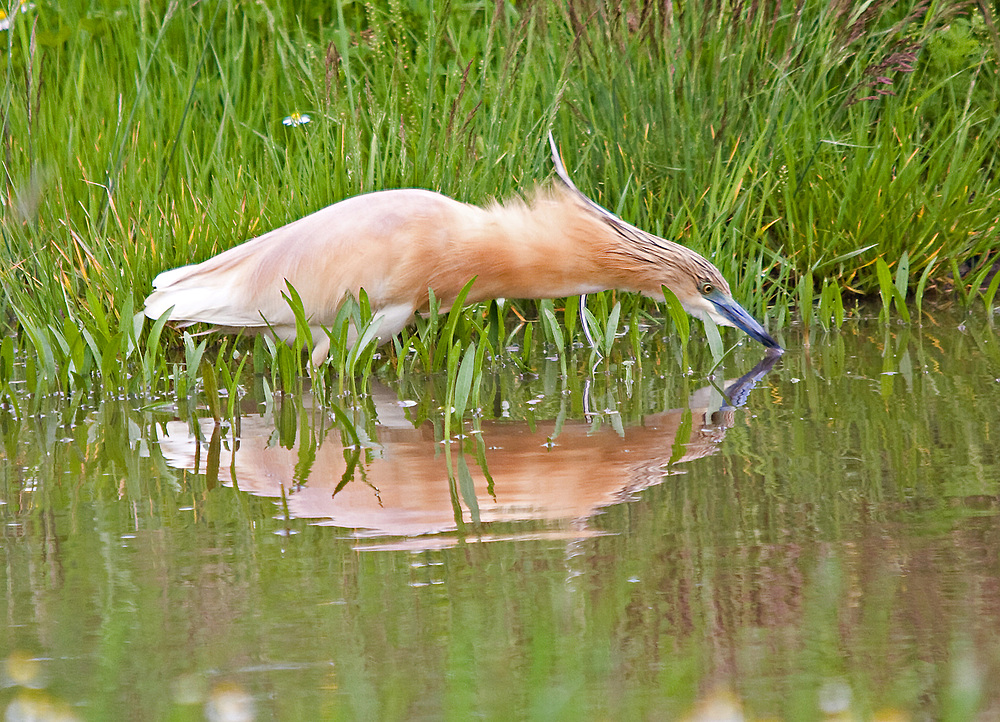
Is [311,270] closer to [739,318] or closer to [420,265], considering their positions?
[420,265]

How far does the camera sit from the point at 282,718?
1.72m

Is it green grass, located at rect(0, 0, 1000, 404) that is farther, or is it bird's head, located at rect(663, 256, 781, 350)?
green grass, located at rect(0, 0, 1000, 404)

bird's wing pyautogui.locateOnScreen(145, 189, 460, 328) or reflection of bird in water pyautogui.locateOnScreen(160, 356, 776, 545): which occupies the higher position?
bird's wing pyautogui.locateOnScreen(145, 189, 460, 328)

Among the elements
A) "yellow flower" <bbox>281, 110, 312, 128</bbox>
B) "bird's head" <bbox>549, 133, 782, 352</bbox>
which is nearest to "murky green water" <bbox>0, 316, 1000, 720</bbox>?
"bird's head" <bbox>549, 133, 782, 352</bbox>

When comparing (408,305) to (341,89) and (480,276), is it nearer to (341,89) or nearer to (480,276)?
(480,276)

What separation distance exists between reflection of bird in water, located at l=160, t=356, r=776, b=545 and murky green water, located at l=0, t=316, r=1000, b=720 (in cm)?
1

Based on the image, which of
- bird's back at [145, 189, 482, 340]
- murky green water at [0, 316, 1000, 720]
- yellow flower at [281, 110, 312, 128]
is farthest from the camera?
yellow flower at [281, 110, 312, 128]

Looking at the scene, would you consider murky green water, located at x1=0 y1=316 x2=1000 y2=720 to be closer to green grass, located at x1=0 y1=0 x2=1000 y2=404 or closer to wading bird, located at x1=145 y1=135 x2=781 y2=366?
wading bird, located at x1=145 y1=135 x2=781 y2=366

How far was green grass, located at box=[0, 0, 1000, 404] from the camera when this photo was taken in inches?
173

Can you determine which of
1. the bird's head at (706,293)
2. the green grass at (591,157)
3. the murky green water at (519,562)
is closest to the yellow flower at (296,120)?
the green grass at (591,157)

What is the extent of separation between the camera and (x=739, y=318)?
4.20 m

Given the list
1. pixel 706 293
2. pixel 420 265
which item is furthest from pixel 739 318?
pixel 420 265

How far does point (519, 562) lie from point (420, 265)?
1854 mm

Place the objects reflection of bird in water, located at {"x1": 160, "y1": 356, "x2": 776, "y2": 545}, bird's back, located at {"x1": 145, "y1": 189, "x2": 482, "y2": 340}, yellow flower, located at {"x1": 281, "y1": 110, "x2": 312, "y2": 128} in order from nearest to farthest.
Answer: reflection of bird in water, located at {"x1": 160, "y1": 356, "x2": 776, "y2": 545}
bird's back, located at {"x1": 145, "y1": 189, "x2": 482, "y2": 340}
yellow flower, located at {"x1": 281, "y1": 110, "x2": 312, "y2": 128}
